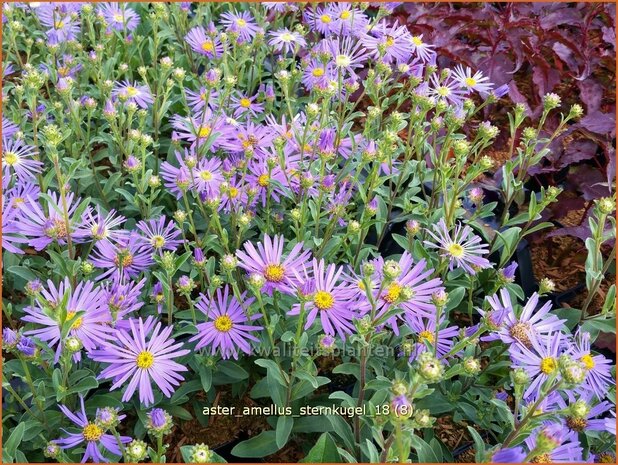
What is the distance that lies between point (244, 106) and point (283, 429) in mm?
1286

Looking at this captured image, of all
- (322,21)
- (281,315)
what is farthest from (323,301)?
(322,21)

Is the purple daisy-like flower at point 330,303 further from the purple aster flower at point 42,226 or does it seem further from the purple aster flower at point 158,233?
the purple aster flower at point 42,226

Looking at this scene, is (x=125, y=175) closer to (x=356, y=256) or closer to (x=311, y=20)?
(x=356, y=256)

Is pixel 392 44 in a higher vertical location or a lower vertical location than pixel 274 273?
higher

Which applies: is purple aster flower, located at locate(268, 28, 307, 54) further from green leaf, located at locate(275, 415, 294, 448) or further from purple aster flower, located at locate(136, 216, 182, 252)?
green leaf, located at locate(275, 415, 294, 448)

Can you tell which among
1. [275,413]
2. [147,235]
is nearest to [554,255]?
[275,413]

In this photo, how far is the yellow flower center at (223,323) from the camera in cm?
153

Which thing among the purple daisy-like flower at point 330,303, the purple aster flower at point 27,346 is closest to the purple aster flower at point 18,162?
the purple aster flower at point 27,346

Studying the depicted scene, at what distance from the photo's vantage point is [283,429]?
1.41 metres

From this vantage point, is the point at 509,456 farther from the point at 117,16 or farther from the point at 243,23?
the point at 117,16

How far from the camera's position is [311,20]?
8.47ft

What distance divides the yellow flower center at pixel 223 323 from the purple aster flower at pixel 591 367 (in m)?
0.83

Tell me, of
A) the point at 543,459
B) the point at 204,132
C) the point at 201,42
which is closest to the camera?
the point at 543,459

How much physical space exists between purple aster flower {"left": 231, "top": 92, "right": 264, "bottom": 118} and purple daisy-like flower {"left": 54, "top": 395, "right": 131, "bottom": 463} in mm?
1233
